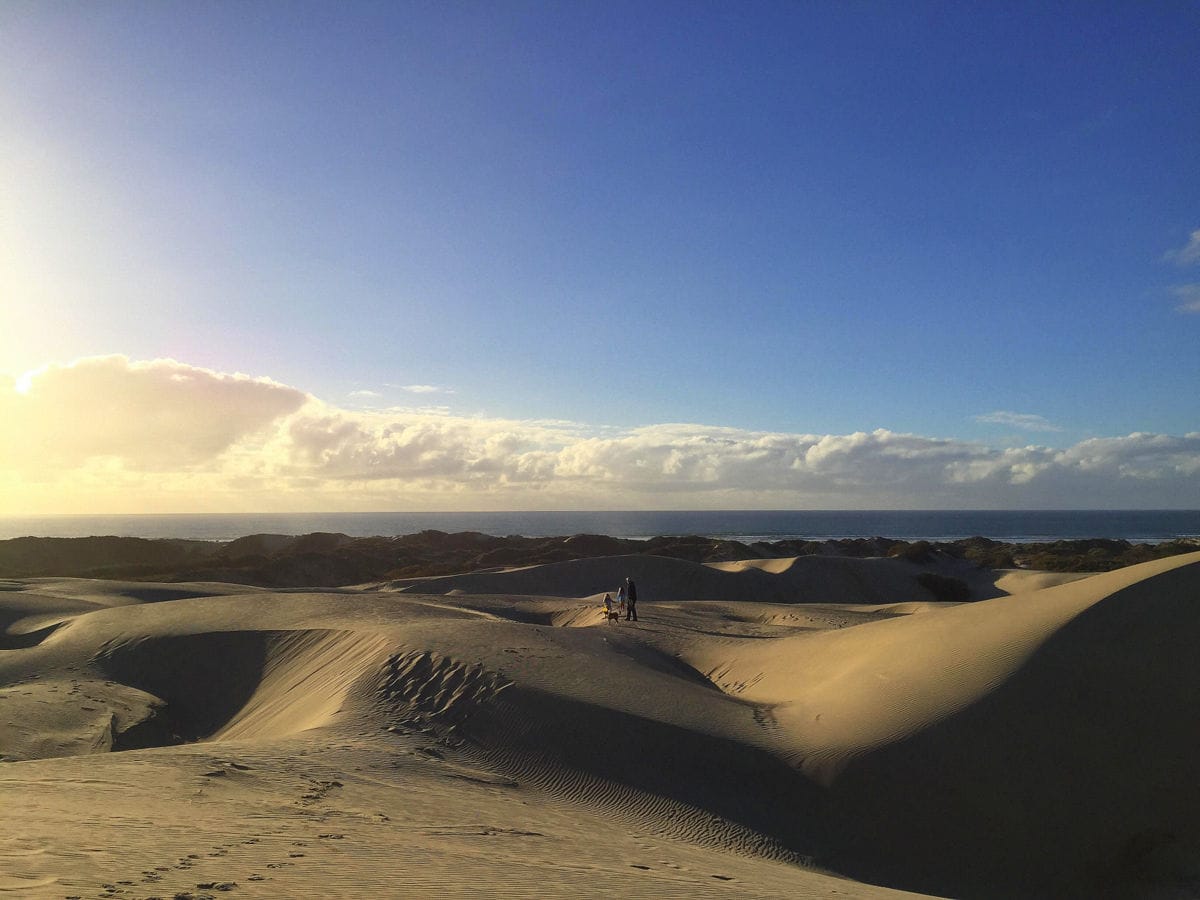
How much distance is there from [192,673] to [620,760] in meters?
10.1

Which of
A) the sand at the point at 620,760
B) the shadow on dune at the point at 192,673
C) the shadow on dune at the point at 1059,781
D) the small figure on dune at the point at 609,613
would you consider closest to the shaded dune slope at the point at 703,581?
the small figure on dune at the point at 609,613

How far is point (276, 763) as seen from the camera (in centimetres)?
834

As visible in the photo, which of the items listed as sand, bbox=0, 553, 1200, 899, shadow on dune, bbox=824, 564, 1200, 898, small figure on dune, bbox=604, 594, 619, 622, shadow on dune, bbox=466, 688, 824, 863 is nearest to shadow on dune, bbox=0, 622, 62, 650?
sand, bbox=0, 553, 1200, 899

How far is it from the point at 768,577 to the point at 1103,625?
90.2ft

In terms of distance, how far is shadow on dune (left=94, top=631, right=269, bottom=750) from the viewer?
13.6 m

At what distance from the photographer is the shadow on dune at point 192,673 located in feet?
44.5

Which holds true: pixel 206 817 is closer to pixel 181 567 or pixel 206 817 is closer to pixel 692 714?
pixel 692 714

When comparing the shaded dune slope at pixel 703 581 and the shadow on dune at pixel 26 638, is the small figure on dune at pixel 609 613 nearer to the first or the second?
the shaded dune slope at pixel 703 581

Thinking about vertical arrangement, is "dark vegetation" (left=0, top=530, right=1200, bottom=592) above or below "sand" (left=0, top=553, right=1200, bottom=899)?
below

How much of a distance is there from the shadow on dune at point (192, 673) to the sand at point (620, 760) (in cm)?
7

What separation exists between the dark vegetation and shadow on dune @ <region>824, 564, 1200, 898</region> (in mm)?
30172

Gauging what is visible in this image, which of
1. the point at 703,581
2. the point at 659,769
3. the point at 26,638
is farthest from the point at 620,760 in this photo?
the point at 703,581

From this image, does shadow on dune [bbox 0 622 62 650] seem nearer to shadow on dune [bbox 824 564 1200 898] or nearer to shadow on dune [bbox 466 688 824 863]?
shadow on dune [bbox 466 688 824 863]

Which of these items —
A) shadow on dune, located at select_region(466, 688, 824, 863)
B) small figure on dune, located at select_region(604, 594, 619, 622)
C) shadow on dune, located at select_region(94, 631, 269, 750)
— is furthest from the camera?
small figure on dune, located at select_region(604, 594, 619, 622)
